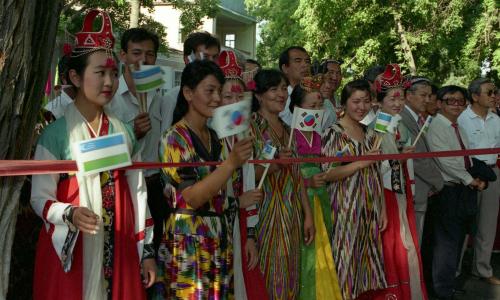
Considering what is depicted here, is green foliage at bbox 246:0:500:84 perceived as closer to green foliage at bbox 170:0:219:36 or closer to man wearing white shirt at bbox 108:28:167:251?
green foliage at bbox 170:0:219:36

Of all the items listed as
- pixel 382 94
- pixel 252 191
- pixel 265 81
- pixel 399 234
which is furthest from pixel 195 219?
pixel 382 94

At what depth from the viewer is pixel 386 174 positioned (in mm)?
4688

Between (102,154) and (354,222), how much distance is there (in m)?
2.34

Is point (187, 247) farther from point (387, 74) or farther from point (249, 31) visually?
point (249, 31)

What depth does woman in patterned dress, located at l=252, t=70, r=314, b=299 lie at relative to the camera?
12.6 feet

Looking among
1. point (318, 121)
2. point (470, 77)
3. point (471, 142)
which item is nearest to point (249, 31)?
point (470, 77)

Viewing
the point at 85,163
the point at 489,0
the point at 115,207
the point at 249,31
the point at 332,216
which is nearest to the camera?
the point at 85,163

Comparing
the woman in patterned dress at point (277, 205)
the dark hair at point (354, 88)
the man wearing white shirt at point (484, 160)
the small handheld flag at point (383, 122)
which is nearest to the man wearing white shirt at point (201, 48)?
the woman in patterned dress at point (277, 205)

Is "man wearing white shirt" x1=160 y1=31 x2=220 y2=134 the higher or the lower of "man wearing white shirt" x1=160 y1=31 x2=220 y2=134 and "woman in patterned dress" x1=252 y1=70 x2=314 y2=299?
the higher

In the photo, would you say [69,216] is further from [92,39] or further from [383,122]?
[383,122]

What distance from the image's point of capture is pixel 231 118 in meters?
2.44

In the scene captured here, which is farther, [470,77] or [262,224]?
[470,77]

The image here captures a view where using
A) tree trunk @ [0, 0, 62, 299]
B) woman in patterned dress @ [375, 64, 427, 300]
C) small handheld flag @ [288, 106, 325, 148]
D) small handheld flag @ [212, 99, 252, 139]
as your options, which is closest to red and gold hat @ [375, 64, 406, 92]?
woman in patterned dress @ [375, 64, 427, 300]

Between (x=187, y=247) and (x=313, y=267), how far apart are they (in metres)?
1.57
